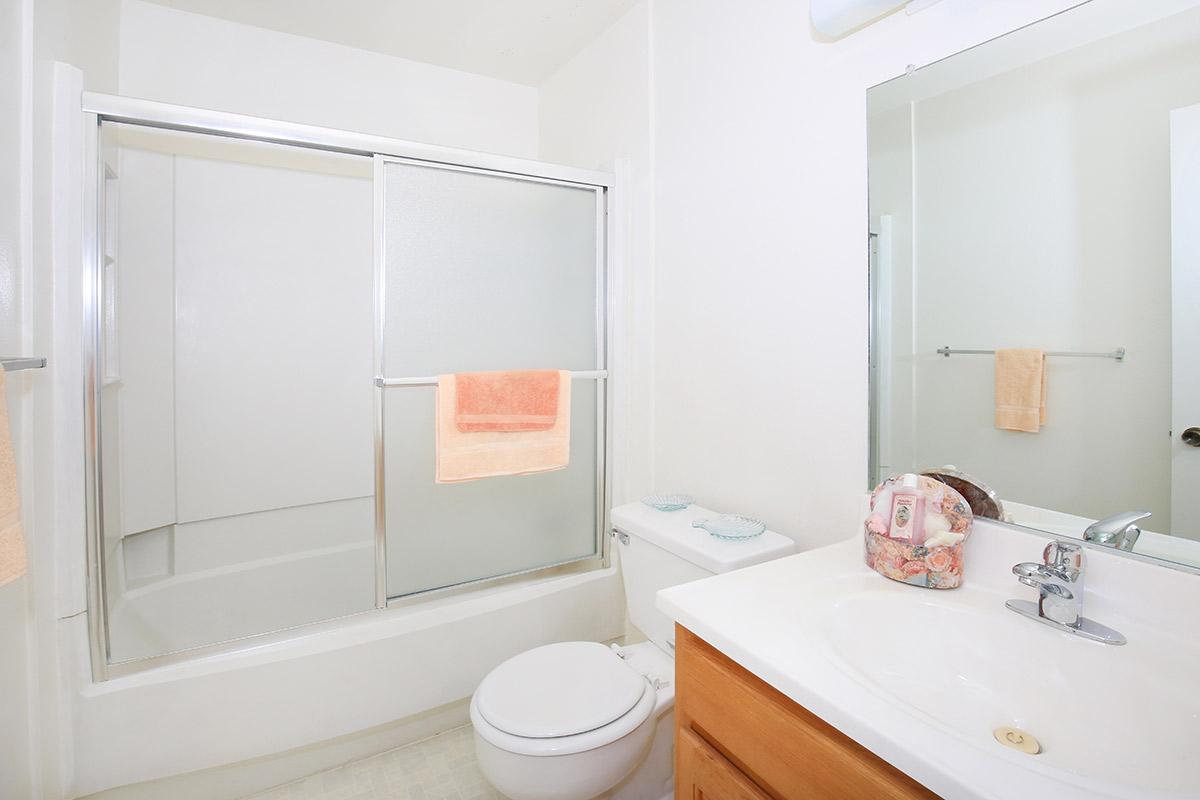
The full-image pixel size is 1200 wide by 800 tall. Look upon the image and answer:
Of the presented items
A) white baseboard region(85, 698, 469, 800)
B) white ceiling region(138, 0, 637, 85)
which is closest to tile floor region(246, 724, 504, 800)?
white baseboard region(85, 698, 469, 800)

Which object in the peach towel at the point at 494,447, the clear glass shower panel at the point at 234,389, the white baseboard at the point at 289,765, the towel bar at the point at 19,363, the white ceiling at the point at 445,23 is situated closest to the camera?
the towel bar at the point at 19,363

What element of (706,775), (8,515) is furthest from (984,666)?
(8,515)

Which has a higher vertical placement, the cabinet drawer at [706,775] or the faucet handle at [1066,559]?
the faucet handle at [1066,559]

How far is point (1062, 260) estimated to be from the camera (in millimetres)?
968

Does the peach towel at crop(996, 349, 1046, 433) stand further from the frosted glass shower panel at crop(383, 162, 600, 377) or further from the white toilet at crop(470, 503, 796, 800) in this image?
the frosted glass shower panel at crop(383, 162, 600, 377)

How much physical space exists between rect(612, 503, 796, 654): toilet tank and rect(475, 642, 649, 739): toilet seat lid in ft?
0.62

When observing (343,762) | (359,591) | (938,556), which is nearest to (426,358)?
(359,591)

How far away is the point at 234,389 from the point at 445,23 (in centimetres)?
156

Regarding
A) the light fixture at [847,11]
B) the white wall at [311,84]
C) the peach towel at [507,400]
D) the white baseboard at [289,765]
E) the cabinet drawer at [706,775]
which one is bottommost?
the white baseboard at [289,765]

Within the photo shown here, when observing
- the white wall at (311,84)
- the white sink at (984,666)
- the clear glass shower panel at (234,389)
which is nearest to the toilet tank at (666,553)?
the white sink at (984,666)

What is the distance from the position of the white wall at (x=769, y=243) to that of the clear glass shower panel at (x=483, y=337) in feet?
0.94

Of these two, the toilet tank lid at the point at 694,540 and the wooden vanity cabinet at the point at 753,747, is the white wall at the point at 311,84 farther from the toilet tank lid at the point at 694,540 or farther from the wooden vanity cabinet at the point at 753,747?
the wooden vanity cabinet at the point at 753,747

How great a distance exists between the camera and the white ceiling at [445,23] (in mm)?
1973

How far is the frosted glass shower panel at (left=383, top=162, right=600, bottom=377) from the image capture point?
5.54 feet
